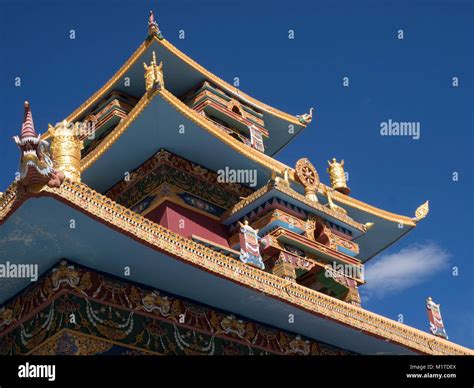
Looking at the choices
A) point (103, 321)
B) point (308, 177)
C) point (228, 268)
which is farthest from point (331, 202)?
point (103, 321)

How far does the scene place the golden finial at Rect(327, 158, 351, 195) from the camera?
24266mm

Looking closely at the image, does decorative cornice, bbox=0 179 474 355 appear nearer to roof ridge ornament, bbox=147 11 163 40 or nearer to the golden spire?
the golden spire

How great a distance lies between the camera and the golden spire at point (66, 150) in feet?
43.2

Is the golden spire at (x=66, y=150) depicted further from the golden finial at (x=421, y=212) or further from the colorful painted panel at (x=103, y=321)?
the golden finial at (x=421, y=212)

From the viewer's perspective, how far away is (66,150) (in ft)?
44.7

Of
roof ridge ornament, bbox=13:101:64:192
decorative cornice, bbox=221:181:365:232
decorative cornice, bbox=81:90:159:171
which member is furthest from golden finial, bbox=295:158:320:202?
roof ridge ornament, bbox=13:101:64:192

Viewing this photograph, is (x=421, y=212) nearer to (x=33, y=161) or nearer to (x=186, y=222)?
(x=186, y=222)

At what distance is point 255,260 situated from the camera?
658 inches

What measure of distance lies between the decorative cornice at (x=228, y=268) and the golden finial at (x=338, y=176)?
24.2 ft

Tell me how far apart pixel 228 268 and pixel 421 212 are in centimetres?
1195

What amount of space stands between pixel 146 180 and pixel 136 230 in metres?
7.73

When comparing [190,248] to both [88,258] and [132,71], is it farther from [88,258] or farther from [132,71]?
[132,71]

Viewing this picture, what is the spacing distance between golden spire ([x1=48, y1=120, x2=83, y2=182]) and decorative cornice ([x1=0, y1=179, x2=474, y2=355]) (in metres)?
1.26

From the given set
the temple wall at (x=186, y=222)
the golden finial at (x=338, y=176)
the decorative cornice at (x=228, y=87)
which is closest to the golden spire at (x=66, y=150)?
the temple wall at (x=186, y=222)
